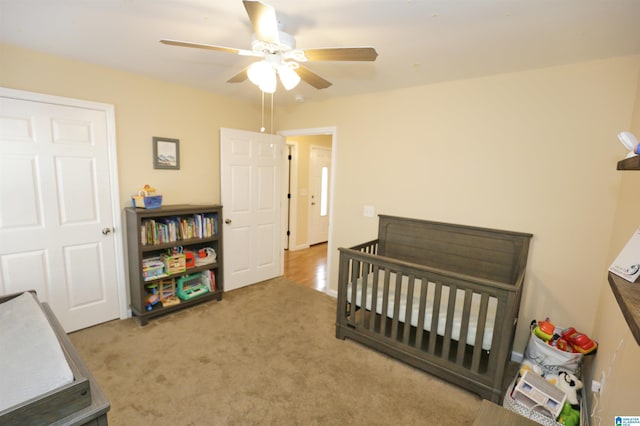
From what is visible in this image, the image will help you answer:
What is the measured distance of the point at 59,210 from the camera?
245 cm

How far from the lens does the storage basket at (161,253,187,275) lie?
2938mm

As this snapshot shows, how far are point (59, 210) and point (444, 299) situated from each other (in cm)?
337

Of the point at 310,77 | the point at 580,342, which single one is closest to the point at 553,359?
the point at 580,342

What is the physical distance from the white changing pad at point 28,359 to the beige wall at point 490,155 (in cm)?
174

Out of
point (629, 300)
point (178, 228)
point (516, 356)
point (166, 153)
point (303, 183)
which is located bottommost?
point (516, 356)

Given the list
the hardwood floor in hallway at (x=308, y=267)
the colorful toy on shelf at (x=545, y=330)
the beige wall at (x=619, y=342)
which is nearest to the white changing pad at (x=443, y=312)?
the colorful toy on shelf at (x=545, y=330)

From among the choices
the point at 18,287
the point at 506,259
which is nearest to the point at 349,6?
the point at 506,259

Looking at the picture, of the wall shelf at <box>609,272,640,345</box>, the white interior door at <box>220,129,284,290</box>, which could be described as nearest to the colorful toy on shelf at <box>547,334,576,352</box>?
the wall shelf at <box>609,272,640,345</box>

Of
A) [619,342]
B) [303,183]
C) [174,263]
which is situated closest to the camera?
[619,342]

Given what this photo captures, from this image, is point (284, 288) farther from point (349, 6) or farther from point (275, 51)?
point (349, 6)

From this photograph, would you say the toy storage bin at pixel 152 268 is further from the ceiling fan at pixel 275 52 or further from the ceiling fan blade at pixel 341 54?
the ceiling fan blade at pixel 341 54

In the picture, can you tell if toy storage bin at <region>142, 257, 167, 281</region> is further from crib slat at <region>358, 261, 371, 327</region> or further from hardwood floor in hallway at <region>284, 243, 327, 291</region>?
crib slat at <region>358, 261, 371, 327</region>

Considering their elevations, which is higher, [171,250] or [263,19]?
[263,19]

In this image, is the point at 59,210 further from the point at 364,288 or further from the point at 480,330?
the point at 480,330
